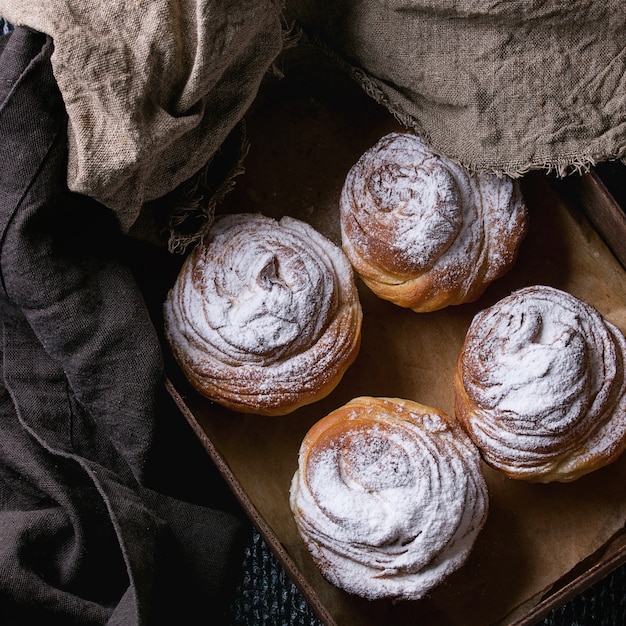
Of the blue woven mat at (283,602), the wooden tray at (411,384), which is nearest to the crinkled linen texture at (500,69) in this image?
the wooden tray at (411,384)

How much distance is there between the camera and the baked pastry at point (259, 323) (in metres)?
1.64

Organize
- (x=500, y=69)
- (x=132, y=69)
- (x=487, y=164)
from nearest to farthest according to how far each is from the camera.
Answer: (x=132, y=69) → (x=500, y=69) → (x=487, y=164)

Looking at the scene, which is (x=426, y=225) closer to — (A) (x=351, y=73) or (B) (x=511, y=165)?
(B) (x=511, y=165)

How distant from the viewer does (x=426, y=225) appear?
167cm

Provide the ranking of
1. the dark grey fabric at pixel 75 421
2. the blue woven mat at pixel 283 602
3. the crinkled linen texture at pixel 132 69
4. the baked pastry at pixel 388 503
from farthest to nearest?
the blue woven mat at pixel 283 602
the baked pastry at pixel 388 503
the dark grey fabric at pixel 75 421
the crinkled linen texture at pixel 132 69

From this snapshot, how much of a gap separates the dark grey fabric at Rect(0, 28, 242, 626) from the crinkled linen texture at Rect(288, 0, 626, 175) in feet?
1.99

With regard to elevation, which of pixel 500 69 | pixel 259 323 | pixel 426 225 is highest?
pixel 500 69

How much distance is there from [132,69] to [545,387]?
0.97m

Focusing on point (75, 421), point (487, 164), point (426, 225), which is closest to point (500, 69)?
point (487, 164)

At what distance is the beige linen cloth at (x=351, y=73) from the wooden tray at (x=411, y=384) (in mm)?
216

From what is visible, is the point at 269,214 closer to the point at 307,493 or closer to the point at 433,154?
the point at 433,154

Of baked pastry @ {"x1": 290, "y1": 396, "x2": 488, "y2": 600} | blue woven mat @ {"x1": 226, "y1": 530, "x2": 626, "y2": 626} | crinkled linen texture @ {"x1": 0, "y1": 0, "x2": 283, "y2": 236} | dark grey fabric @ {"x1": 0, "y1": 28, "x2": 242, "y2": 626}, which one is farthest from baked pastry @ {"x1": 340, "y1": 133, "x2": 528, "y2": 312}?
blue woven mat @ {"x1": 226, "y1": 530, "x2": 626, "y2": 626}

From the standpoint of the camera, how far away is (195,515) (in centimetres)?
175

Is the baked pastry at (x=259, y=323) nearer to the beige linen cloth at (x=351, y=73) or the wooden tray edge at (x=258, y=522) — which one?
the wooden tray edge at (x=258, y=522)
